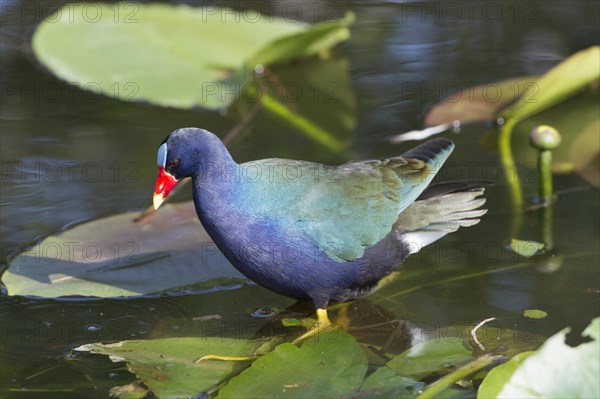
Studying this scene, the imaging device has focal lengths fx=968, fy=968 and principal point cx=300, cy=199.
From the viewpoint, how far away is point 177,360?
2.90 m

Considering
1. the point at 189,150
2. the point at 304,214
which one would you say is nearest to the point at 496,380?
the point at 304,214

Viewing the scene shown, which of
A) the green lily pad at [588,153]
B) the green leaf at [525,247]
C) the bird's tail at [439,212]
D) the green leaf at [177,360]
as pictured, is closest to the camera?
the green leaf at [177,360]

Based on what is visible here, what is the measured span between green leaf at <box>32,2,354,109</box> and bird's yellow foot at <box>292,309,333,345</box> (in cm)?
168

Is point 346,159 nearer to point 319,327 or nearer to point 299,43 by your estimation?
point 299,43

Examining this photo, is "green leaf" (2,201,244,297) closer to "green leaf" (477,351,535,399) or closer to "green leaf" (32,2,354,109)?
"green leaf" (32,2,354,109)

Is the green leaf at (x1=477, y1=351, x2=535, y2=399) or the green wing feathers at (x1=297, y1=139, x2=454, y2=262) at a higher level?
the green wing feathers at (x1=297, y1=139, x2=454, y2=262)

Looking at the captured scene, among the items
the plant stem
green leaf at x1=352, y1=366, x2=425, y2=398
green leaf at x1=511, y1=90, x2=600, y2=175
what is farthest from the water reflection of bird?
green leaf at x1=511, y1=90, x2=600, y2=175

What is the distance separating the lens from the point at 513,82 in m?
4.63

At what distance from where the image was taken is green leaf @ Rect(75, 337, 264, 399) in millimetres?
2771

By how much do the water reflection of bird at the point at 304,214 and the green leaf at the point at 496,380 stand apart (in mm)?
770

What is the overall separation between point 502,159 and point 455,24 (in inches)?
65.1

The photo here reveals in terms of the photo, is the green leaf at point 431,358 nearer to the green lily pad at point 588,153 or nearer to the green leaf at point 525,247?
the green leaf at point 525,247

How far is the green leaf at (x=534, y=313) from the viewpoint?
10.5ft

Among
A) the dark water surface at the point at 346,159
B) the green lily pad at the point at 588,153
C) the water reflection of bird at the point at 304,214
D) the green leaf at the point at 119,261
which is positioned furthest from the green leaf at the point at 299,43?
the water reflection of bird at the point at 304,214
